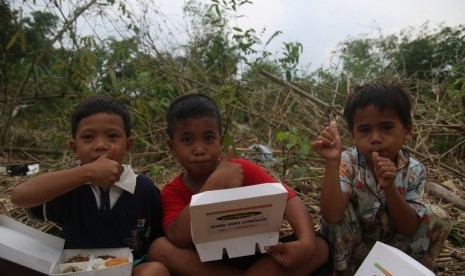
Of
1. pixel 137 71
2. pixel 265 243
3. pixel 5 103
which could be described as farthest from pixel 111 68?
pixel 265 243

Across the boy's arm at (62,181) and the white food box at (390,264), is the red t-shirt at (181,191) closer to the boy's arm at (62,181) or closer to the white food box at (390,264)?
the boy's arm at (62,181)

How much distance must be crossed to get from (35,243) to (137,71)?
2.32 m

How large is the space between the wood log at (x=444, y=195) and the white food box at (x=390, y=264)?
4.20 feet

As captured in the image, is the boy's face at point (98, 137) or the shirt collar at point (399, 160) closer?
the boy's face at point (98, 137)

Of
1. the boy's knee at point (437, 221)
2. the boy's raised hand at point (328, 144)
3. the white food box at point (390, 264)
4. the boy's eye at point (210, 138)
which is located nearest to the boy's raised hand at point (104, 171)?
the boy's eye at point (210, 138)

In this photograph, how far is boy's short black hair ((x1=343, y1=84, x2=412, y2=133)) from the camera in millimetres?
1527

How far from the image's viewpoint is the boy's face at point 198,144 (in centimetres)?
154

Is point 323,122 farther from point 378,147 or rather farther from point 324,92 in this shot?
point 378,147

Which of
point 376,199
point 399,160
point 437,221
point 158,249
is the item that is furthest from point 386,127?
point 158,249

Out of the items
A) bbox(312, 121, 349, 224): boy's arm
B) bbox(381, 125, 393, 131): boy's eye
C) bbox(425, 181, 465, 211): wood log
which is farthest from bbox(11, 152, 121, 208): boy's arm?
bbox(425, 181, 465, 211): wood log

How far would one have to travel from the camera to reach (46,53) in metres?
3.46

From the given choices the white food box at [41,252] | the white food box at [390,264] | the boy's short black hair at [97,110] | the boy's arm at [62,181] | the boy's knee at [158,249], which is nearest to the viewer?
the white food box at [390,264]

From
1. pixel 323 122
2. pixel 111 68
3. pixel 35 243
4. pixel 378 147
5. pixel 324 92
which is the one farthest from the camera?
pixel 324 92

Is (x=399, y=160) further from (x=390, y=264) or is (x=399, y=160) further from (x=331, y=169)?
(x=390, y=264)
